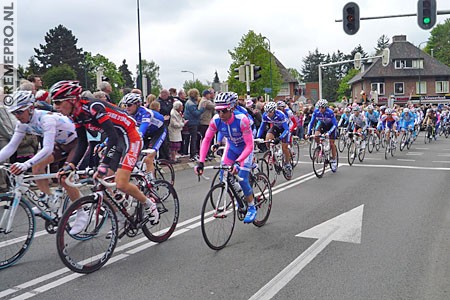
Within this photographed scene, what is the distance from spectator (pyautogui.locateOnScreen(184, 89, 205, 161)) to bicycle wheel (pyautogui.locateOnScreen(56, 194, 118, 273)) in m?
9.39

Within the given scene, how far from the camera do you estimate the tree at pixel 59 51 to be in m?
93.9

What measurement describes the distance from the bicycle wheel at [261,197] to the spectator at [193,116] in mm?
7442

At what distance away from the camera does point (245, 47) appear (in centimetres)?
6306

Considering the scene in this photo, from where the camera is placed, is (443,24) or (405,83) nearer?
(405,83)

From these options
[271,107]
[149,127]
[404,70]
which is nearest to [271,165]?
[271,107]

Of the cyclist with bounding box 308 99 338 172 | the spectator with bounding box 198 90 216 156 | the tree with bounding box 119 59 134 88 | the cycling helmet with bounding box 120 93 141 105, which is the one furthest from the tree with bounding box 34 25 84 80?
the cycling helmet with bounding box 120 93 141 105

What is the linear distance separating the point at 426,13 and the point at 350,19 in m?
2.75

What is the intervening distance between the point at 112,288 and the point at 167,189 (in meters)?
Answer: 2.12

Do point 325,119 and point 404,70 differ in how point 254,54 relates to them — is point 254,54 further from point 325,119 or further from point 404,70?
point 325,119

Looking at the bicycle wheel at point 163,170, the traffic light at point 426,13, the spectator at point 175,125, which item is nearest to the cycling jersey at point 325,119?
the spectator at point 175,125

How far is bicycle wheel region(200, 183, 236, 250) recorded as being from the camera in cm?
626

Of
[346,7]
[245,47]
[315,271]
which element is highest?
[245,47]

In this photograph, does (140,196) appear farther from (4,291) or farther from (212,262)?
(4,291)

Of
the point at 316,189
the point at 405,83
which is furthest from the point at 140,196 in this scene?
the point at 405,83
